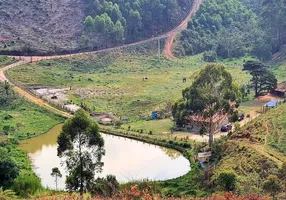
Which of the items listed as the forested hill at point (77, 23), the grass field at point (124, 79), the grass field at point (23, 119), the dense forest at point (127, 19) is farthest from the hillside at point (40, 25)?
the grass field at point (23, 119)

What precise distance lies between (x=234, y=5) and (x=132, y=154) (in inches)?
2502

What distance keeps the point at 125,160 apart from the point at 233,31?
55658 mm

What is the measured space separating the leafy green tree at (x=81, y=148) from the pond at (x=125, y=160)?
6064mm

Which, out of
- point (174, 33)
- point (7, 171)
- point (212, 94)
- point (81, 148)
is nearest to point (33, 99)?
point (7, 171)

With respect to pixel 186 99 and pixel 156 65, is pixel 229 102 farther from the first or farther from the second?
pixel 156 65

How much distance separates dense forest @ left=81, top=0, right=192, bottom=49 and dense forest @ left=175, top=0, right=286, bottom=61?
4817mm

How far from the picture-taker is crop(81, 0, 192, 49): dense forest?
7519cm

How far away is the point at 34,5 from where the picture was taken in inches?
3159

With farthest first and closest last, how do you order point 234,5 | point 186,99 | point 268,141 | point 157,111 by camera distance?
point 234,5
point 157,111
point 186,99
point 268,141

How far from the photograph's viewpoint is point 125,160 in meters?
35.2

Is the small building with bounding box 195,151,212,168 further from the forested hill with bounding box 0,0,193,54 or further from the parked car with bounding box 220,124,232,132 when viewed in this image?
the forested hill with bounding box 0,0,193,54

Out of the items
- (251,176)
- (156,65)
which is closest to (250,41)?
(156,65)

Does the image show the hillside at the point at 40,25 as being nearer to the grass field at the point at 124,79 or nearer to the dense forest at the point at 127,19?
the dense forest at the point at 127,19

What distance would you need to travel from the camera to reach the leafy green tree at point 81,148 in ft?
76.7
